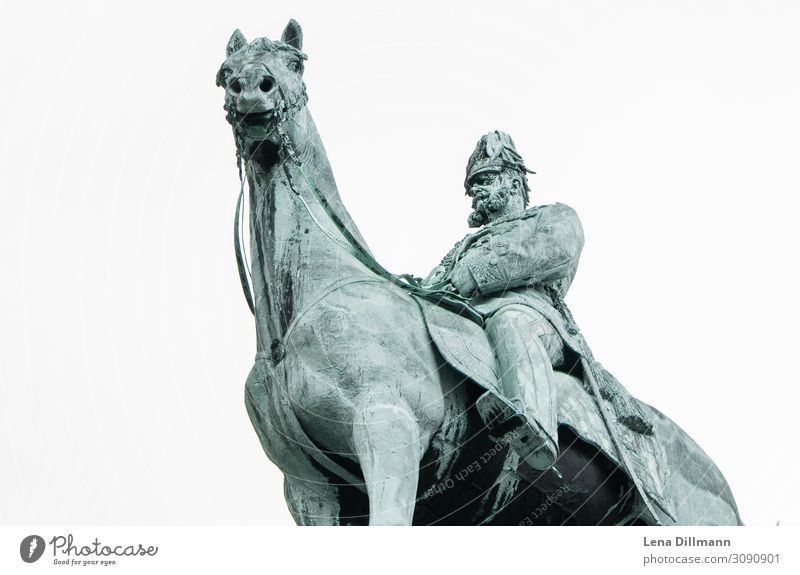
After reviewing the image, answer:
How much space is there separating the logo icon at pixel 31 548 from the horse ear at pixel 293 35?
12.6 feet

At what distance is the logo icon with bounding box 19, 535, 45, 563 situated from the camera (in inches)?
516

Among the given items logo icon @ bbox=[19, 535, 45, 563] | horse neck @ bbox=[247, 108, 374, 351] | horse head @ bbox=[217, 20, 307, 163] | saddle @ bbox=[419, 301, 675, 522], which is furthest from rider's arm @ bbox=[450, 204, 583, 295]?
logo icon @ bbox=[19, 535, 45, 563]

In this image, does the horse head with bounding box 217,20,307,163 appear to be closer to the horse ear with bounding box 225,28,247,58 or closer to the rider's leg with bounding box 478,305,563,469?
the horse ear with bounding box 225,28,247,58

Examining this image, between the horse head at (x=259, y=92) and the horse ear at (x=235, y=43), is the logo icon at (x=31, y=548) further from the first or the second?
the horse ear at (x=235, y=43)

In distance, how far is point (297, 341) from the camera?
13922mm

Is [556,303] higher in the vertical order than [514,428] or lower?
higher

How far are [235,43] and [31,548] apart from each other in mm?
3709

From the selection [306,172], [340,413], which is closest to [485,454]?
[340,413]

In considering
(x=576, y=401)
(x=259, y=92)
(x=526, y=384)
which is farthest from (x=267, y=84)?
(x=576, y=401)

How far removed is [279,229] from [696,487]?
3.54m

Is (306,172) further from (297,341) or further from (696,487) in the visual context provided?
(696,487)

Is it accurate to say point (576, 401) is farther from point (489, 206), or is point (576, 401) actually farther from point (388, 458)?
point (489, 206)

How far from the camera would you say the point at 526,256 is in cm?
1530

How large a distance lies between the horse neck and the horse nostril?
0.25 metres
